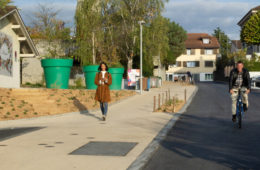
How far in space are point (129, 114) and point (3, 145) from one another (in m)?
6.93

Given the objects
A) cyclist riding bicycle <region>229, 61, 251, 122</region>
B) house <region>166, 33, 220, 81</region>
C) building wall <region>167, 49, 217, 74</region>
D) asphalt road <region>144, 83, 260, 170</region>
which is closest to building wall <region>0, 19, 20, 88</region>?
asphalt road <region>144, 83, 260, 170</region>

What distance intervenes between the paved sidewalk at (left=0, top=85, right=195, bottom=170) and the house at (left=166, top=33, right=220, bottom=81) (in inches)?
3069

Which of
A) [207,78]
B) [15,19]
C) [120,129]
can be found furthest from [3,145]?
[207,78]

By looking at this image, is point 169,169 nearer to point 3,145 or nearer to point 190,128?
point 3,145

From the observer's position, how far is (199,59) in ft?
296

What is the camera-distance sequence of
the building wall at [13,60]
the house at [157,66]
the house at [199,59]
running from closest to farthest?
the building wall at [13,60]
the house at [157,66]
the house at [199,59]

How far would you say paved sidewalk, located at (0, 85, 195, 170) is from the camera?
6225 mm

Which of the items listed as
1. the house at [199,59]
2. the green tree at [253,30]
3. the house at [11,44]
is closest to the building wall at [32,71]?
the house at [11,44]

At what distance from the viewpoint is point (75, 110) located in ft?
51.6

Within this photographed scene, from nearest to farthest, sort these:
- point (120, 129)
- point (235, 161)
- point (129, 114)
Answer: point (235, 161), point (120, 129), point (129, 114)

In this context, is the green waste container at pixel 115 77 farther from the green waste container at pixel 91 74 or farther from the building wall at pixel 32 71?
the building wall at pixel 32 71

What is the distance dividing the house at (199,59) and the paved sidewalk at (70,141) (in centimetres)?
7795

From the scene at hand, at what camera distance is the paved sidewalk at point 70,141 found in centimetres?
622

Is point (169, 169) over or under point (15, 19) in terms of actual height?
under
